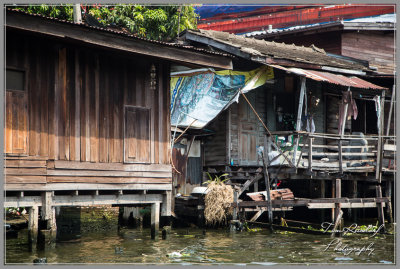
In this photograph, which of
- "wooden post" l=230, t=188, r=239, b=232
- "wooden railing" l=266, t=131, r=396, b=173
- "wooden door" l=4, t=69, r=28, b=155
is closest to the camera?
"wooden door" l=4, t=69, r=28, b=155

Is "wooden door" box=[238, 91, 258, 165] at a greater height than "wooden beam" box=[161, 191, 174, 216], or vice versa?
"wooden door" box=[238, 91, 258, 165]

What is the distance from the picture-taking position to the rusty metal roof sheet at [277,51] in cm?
1761

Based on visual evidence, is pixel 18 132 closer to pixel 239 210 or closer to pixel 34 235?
pixel 34 235

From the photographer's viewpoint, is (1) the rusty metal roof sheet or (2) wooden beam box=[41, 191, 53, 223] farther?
(1) the rusty metal roof sheet

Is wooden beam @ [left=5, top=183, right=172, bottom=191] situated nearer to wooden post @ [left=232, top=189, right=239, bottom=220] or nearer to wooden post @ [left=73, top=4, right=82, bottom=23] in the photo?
wooden post @ [left=232, top=189, right=239, bottom=220]

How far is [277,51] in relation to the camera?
1920 centimetres

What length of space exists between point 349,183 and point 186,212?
6.40m

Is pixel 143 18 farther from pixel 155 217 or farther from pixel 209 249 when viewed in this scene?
pixel 209 249

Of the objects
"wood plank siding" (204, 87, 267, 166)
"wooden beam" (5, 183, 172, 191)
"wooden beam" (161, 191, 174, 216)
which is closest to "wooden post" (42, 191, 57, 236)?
"wooden beam" (5, 183, 172, 191)

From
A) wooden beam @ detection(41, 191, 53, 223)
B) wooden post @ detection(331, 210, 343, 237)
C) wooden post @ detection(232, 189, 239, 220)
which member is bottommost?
wooden post @ detection(331, 210, 343, 237)

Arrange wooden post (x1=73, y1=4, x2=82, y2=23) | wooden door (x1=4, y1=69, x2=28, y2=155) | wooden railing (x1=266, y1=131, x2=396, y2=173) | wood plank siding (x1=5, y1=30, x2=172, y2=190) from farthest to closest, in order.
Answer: wooden railing (x1=266, y1=131, x2=396, y2=173), wooden post (x1=73, y1=4, x2=82, y2=23), wood plank siding (x1=5, y1=30, x2=172, y2=190), wooden door (x1=4, y1=69, x2=28, y2=155)

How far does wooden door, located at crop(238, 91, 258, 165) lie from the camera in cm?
1870

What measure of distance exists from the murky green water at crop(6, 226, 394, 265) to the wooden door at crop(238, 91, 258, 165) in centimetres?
369

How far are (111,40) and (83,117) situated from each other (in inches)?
71.0
